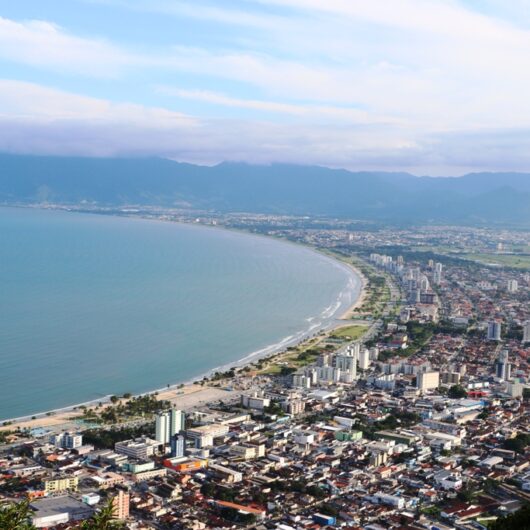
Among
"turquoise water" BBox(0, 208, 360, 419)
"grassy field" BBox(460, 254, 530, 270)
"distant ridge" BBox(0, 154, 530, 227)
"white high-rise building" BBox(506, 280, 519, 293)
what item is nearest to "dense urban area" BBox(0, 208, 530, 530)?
"turquoise water" BBox(0, 208, 360, 419)

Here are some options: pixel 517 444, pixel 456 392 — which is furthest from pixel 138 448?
pixel 456 392

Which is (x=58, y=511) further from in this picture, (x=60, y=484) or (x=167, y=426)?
(x=167, y=426)

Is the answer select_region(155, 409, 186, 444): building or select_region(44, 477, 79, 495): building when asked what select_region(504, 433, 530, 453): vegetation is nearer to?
select_region(155, 409, 186, 444): building

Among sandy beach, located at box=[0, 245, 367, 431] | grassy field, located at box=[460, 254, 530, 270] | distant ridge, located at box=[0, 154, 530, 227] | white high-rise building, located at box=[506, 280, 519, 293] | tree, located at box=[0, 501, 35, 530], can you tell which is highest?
distant ridge, located at box=[0, 154, 530, 227]

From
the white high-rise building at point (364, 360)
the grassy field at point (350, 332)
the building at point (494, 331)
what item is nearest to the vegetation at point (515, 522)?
the white high-rise building at point (364, 360)

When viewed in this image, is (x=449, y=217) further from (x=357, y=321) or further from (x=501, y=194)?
(x=357, y=321)

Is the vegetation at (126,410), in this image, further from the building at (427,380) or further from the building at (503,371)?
the building at (503,371)

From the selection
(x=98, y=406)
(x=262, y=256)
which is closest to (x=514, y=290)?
(x=262, y=256)
